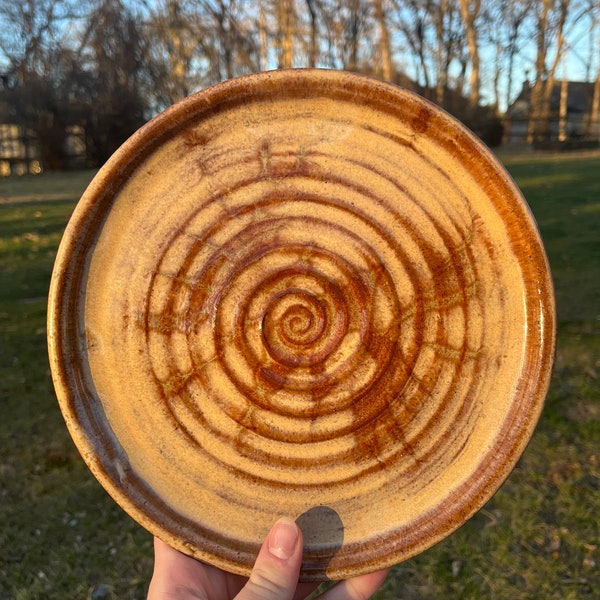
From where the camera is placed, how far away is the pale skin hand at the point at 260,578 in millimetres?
1444

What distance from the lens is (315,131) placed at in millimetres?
1525

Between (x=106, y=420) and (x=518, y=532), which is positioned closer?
(x=106, y=420)

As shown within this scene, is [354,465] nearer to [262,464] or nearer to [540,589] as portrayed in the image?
[262,464]

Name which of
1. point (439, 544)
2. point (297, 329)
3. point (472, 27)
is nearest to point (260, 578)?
point (297, 329)

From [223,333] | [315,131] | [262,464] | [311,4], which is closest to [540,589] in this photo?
[262,464]

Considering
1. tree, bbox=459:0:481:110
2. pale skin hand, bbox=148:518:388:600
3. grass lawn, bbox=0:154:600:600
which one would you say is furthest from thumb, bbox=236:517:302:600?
tree, bbox=459:0:481:110

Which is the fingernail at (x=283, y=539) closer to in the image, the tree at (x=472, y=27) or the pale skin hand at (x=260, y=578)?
the pale skin hand at (x=260, y=578)

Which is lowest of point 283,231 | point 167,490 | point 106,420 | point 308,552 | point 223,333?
point 308,552

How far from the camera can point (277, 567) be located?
144cm

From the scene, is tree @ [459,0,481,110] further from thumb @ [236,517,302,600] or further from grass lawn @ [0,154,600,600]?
thumb @ [236,517,302,600]

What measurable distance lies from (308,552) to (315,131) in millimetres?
1083

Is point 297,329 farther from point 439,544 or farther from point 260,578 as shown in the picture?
point 439,544

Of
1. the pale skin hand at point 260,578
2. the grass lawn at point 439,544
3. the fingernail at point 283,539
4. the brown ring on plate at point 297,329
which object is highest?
the brown ring on plate at point 297,329

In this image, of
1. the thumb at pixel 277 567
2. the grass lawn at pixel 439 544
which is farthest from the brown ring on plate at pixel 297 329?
the grass lawn at pixel 439 544
